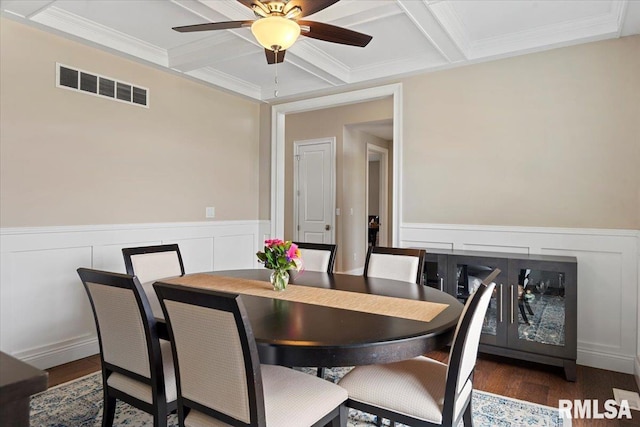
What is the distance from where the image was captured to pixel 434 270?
334 centimetres

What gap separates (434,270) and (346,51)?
2.08 metres

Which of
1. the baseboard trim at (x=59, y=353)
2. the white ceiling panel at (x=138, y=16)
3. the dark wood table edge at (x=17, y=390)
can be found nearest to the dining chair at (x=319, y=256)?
the baseboard trim at (x=59, y=353)

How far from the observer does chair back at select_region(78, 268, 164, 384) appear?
165 centimetres

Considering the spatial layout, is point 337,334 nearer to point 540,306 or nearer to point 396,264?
point 396,264

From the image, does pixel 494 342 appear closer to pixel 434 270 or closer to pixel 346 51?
pixel 434 270

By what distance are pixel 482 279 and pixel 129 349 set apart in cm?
253

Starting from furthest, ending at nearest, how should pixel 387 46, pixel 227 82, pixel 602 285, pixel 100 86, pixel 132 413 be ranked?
1. pixel 227 82
2. pixel 387 46
3. pixel 100 86
4. pixel 602 285
5. pixel 132 413

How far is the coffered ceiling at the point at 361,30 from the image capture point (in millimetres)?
2707

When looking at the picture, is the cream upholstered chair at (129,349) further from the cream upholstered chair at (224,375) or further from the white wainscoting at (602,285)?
the white wainscoting at (602,285)

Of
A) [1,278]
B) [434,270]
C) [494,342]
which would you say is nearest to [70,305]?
[1,278]

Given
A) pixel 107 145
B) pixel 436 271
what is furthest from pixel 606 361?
pixel 107 145

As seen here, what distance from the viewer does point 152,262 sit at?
2.83 meters

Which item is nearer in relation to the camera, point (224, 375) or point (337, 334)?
point (224, 375)

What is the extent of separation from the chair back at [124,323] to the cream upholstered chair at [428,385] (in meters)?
0.87
